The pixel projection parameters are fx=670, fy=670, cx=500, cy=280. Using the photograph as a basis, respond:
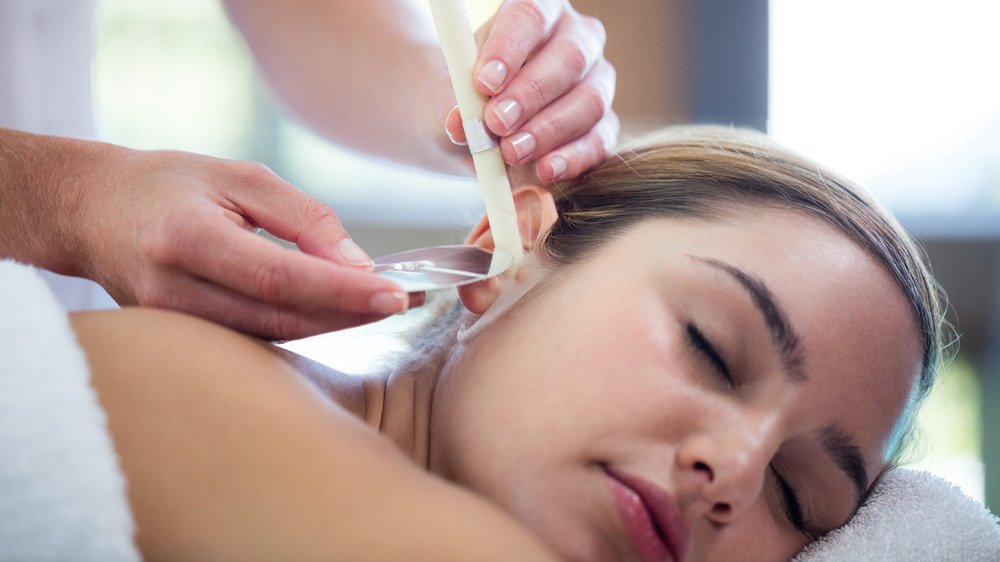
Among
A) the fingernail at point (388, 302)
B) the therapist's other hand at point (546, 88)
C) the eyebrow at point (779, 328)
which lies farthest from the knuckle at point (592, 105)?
the fingernail at point (388, 302)

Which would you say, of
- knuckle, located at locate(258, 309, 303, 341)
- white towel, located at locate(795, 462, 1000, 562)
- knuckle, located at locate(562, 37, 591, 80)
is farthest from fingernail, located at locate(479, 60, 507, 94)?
white towel, located at locate(795, 462, 1000, 562)

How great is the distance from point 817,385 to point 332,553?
47 cm

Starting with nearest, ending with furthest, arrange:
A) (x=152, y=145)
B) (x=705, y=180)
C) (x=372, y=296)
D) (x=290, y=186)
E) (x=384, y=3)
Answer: (x=372, y=296), (x=290, y=186), (x=705, y=180), (x=384, y=3), (x=152, y=145)

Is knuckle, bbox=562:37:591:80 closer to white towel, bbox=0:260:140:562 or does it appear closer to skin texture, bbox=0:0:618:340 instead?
skin texture, bbox=0:0:618:340

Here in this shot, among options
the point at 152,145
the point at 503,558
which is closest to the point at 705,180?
the point at 503,558

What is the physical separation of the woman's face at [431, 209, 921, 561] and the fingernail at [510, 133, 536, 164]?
15 cm

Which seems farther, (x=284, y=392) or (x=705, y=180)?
(x=705, y=180)

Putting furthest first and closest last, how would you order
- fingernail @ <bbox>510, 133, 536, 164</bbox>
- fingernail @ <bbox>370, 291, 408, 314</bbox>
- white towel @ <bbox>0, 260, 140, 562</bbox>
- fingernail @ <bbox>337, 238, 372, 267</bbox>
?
fingernail @ <bbox>510, 133, 536, 164</bbox> < fingernail @ <bbox>337, 238, 372, 267</bbox> < fingernail @ <bbox>370, 291, 408, 314</bbox> < white towel @ <bbox>0, 260, 140, 562</bbox>

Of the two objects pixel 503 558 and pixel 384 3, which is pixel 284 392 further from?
pixel 384 3

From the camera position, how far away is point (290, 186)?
26.9 inches

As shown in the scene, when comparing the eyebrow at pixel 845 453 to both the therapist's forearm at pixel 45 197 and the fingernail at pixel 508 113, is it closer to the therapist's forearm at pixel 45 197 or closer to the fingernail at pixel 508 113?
the fingernail at pixel 508 113

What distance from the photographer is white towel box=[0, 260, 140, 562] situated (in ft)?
1.37

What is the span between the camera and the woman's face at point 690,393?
1.88 ft

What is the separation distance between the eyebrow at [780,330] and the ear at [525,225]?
0.26 meters
